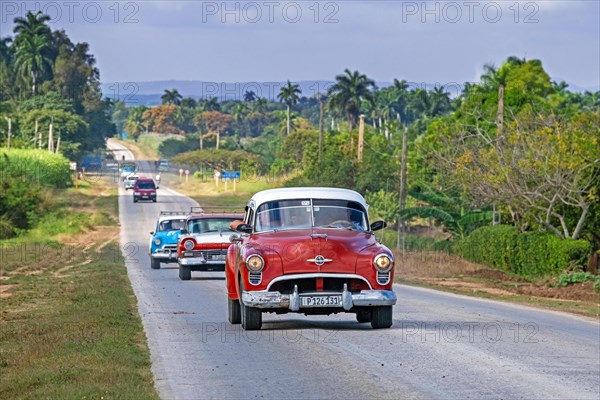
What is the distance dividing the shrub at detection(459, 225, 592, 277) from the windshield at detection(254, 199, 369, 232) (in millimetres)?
28192

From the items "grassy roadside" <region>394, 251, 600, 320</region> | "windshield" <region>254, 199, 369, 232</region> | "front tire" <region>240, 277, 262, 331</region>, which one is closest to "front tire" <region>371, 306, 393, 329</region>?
"windshield" <region>254, 199, 369, 232</region>

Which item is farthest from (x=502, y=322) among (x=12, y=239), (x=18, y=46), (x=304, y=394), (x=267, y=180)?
(x=18, y=46)

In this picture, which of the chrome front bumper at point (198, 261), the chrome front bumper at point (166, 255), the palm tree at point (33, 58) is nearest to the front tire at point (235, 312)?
the chrome front bumper at point (198, 261)

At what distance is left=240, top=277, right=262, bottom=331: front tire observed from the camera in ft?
59.6

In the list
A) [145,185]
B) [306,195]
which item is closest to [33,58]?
[145,185]

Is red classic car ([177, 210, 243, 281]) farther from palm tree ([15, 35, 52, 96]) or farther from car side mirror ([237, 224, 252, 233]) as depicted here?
palm tree ([15, 35, 52, 96])

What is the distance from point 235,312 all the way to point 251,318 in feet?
5.64

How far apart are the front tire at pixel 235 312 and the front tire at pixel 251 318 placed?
1.09 m

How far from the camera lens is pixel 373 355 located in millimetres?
16797

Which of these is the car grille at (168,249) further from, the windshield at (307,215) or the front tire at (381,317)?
A: the front tire at (381,317)

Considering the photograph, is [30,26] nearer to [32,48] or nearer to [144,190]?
[32,48]

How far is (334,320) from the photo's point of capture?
21.7 meters

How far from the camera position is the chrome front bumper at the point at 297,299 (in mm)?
17000

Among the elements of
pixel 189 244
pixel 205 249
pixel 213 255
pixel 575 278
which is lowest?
pixel 575 278
